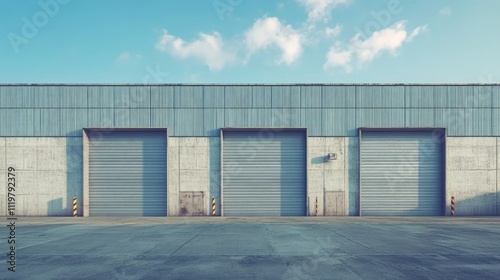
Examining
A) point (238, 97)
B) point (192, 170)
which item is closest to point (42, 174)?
point (192, 170)

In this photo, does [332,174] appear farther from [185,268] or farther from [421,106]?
[185,268]

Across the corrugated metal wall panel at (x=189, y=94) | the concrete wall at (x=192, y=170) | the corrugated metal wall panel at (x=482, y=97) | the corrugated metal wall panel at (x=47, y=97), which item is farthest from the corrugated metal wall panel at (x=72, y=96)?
the corrugated metal wall panel at (x=482, y=97)

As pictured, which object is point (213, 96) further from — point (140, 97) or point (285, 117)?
point (285, 117)

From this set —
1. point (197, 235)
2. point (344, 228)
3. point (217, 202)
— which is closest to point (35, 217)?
point (217, 202)

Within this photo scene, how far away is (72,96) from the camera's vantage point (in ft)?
57.0

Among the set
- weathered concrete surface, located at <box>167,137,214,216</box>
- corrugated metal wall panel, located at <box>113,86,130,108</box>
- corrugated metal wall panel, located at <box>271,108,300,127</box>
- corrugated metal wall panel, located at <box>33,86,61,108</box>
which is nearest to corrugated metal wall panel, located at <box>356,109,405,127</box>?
corrugated metal wall panel, located at <box>271,108,300,127</box>

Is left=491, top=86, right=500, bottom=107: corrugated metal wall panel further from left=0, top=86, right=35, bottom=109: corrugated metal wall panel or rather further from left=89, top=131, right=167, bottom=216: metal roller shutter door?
left=0, top=86, right=35, bottom=109: corrugated metal wall panel

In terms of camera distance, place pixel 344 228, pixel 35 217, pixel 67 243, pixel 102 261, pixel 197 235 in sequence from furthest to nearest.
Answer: pixel 35 217 < pixel 344 228 < pixel 197 235 < pixel 67 243 < pixel 102 261

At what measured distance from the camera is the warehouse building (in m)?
17.1

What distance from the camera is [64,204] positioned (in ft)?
55.5

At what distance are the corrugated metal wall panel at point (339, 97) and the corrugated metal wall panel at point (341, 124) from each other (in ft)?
2.00

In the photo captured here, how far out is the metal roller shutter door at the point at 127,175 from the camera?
17156 mm

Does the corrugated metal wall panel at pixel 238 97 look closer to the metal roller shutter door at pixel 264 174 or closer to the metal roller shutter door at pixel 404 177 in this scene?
the metal roller shutter door at pixel 264 174

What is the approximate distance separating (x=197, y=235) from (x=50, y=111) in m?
14.6
